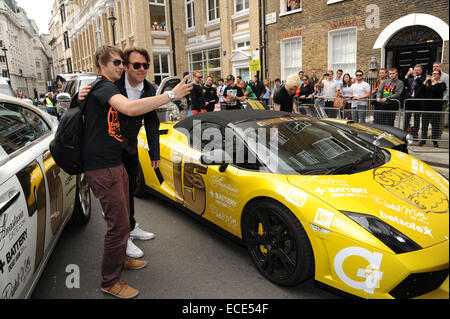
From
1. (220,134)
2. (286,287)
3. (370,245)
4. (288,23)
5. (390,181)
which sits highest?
(288,23)

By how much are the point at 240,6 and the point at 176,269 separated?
1692cm

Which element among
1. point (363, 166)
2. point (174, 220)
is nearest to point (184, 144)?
point (174, 220)

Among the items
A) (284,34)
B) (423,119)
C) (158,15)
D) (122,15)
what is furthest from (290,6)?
(122,15)

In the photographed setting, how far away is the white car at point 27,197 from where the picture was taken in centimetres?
199

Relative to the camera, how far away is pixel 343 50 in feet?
41.3

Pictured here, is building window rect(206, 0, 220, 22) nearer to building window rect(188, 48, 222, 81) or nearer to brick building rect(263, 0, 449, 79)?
building window rect(188, 48, 222, 81)

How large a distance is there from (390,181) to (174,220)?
2.53 metres

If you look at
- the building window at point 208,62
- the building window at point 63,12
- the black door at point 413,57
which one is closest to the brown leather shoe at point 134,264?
the black door at point 413,57

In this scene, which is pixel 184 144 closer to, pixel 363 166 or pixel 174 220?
pixel 174 220

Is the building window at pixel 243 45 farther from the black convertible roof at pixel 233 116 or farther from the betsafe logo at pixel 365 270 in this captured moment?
the betsafe logo at pixel 365 270

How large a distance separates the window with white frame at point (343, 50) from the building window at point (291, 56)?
162 cm

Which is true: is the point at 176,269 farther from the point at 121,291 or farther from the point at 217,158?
the point at 217,158

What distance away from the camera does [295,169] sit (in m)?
2.85

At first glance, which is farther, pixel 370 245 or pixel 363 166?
pixel 363 166
